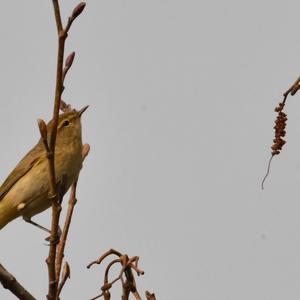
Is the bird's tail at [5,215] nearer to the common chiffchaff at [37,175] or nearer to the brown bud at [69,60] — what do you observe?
the common chiffchaff at [37,175]

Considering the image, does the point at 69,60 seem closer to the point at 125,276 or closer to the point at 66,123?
the point at 125,276

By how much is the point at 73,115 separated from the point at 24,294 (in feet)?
15.3

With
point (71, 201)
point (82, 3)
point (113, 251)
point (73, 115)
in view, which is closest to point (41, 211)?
point (73, 115)

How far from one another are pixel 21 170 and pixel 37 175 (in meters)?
0.47

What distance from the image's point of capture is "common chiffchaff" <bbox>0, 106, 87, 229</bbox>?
667cm

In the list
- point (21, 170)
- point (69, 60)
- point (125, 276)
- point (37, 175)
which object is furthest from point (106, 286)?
point (21, 170)

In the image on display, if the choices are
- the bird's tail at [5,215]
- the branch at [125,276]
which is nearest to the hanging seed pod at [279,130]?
the branch at [125,276]

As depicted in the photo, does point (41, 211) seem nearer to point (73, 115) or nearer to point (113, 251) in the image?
point (73, 115)

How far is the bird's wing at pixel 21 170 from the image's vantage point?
7227 mm

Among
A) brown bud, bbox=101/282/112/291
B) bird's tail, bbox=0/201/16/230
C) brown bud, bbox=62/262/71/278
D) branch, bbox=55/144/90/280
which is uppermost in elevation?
bird's tail, bbox=0/201/16/230

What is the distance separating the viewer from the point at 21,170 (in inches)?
290

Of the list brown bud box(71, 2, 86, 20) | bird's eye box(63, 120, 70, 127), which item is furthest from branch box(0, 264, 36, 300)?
bird's eye box(63, 120, 70, 127)

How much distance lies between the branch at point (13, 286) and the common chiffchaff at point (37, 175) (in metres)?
3.22

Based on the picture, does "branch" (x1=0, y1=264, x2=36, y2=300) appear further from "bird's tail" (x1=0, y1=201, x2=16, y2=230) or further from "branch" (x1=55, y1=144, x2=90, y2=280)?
"bird's tail" (x1=0, y1=201, x2=16, y2=230)
